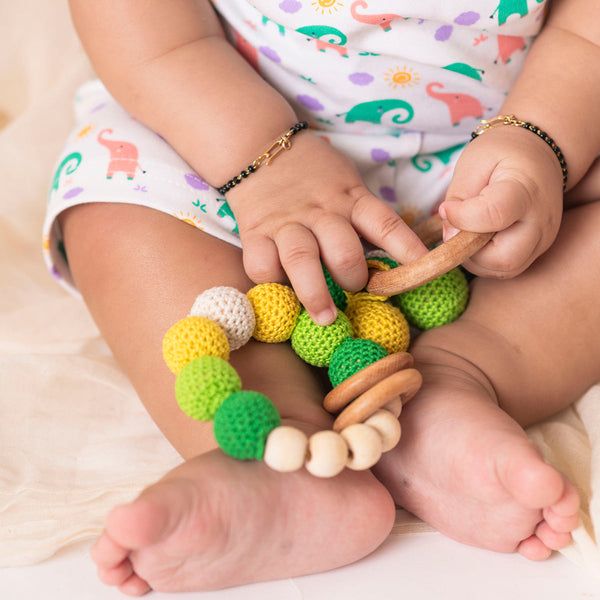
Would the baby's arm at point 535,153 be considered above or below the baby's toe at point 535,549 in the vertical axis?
above

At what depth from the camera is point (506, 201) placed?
2.02ft

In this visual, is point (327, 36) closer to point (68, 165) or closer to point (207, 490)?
point (68, 165)

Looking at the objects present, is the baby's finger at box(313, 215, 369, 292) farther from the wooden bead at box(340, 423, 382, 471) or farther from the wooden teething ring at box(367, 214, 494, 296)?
the wooden bead at box(340, 423, 382, 471)

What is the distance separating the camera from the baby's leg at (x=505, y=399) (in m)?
0.50

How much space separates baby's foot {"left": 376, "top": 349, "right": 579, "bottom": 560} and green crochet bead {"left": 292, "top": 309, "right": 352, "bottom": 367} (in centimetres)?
8

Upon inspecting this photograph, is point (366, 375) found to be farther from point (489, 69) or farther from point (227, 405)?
point (489, 69)

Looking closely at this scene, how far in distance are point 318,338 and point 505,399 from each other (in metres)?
0.18

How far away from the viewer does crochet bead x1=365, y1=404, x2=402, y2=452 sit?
0.51 meters

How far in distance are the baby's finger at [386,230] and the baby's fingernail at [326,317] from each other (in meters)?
0.09

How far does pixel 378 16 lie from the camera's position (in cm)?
75

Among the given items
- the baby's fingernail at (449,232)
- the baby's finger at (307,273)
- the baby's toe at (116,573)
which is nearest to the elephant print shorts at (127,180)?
the baby's finger at (307,273)

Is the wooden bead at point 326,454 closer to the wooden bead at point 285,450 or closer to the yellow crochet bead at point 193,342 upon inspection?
the wooden bead at point 285,450

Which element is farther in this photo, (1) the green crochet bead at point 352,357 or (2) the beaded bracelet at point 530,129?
(2) the beaded bracelet at point 530,129

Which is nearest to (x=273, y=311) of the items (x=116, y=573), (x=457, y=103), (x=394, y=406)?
(x=394, y=406)
